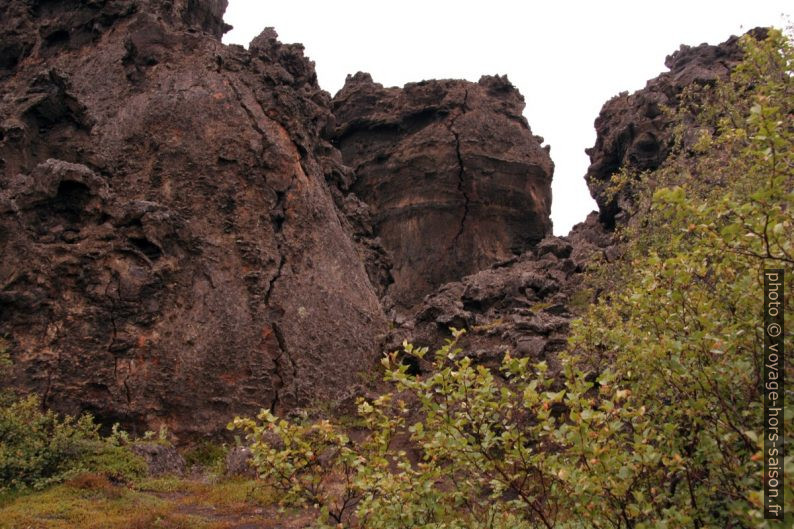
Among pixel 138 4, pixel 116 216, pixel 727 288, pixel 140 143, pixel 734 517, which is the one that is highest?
pixel 138 4

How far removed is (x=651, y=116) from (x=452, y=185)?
19.2 meters

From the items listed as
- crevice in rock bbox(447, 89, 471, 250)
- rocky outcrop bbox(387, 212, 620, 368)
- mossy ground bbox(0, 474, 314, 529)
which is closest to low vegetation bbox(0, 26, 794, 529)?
mossy ground bbox(0, 474, 314, 529)

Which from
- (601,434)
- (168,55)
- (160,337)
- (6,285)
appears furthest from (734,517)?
(168,55)

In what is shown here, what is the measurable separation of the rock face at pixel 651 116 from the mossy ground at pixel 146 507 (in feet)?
136

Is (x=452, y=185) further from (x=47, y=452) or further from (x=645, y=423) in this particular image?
(x=645, y=423)

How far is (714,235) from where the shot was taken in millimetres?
7402

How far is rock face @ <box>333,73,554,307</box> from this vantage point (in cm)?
6084

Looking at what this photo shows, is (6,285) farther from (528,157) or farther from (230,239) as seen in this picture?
(528,157)

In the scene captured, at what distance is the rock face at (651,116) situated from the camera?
55.6 m

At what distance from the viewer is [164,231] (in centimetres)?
2927

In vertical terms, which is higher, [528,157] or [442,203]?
[528,157]

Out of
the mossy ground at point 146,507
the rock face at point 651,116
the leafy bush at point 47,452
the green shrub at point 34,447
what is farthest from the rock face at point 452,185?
the green shrub at point 34,447

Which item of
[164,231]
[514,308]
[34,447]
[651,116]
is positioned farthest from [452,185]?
[34,447]

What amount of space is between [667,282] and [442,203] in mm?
51993
